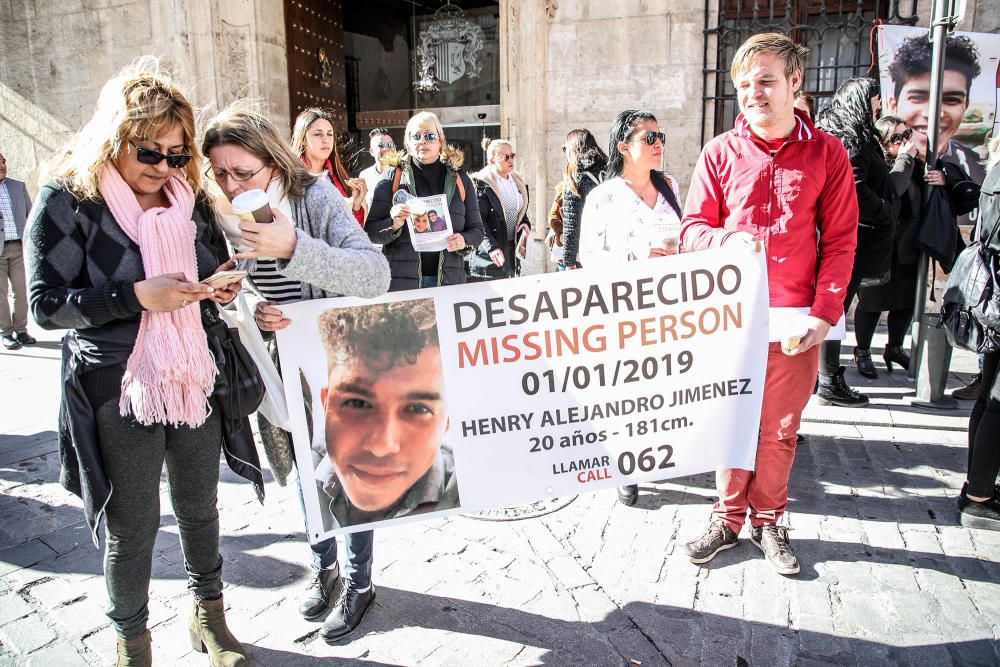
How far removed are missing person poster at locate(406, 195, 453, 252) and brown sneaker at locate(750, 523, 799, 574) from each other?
8.33 feet

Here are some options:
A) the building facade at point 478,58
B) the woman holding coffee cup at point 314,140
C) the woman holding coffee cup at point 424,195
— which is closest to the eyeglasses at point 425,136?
the woman holding coffee cup at point 424,195

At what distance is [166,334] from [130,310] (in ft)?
0.55

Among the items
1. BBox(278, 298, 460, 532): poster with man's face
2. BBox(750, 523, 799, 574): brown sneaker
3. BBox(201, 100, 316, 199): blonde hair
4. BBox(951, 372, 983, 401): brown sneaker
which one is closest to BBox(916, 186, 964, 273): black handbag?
BBox(951, 372, 983, 401): brown sneaker

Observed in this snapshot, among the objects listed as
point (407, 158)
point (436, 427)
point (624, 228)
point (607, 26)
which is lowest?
point (436, 427)

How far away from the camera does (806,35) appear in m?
7.85

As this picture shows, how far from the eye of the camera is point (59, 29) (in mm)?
9703

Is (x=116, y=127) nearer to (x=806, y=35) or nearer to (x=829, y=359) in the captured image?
(x=829, y=359)

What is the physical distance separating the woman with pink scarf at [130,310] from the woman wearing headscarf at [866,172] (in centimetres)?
390

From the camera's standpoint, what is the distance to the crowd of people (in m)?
2.12

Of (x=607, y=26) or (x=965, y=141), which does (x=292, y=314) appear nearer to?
(x=607, y=26)

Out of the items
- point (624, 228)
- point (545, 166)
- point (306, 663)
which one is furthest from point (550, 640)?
point (545, 166)

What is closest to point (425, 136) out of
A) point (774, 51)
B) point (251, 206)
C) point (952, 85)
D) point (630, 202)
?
point (630, 202)

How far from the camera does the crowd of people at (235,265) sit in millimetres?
2117

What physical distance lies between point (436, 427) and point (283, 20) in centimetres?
836
